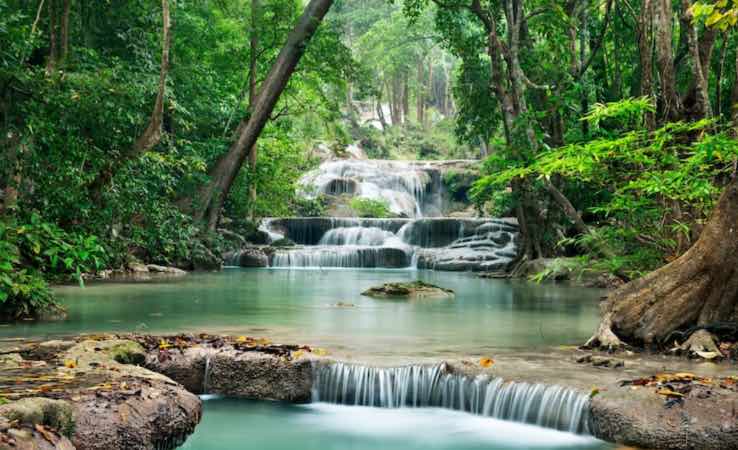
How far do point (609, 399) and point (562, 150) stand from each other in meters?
3.00

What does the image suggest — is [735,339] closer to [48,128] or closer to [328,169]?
[48,128]

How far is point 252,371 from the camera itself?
6.84 meters

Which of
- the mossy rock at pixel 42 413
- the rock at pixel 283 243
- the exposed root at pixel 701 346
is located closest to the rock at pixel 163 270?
the rock at pixel 283 243

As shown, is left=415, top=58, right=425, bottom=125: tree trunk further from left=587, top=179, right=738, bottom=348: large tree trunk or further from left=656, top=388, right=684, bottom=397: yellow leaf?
left=656, top=388, right=684, bottom=397: yellow leaf

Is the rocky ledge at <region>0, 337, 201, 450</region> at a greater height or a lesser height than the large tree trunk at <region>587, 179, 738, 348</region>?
lesser

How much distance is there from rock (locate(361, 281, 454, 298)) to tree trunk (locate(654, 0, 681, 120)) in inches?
270

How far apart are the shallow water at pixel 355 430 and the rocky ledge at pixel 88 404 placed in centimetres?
46

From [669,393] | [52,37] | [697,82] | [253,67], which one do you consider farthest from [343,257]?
[669,393]

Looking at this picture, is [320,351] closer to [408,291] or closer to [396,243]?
[408,291]

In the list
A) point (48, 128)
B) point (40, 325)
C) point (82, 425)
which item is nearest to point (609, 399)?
point (82, 425)

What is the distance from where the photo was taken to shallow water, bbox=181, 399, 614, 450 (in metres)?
5.93

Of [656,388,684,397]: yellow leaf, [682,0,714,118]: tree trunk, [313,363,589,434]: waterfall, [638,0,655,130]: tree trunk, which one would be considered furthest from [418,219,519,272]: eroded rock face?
[656,388,684,397]: yellow leaf

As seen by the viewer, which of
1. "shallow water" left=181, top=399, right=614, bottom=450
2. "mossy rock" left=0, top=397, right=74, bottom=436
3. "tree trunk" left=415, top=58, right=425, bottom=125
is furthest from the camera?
"tree trunk" left=415, top=58, right=425, bottom=125

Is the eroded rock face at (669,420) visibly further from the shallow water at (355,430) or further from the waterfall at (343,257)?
the waterfall at (343,257)
